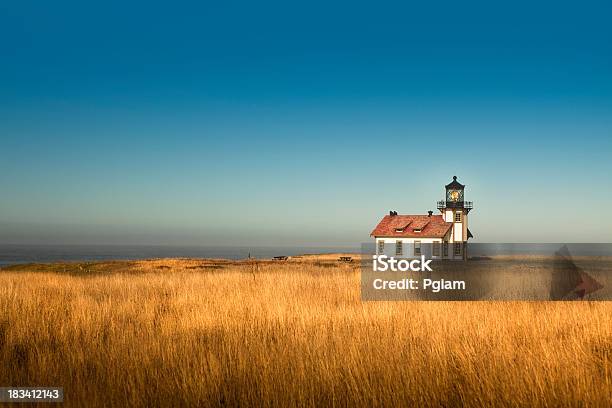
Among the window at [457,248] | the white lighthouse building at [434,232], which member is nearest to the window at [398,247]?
the white lighthouse building at [434,232]

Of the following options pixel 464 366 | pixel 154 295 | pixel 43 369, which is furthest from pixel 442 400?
pixel 154 295

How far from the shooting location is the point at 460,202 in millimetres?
57656

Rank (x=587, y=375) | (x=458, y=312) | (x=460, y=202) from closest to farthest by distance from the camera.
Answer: (x=587, y=375)
(x=458, y=312)
(x=460, y=202)

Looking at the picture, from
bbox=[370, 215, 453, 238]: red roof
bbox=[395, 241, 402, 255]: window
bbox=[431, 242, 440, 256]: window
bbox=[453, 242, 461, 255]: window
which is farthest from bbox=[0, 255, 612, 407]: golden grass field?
bbox=[395, 241, 402, 255]: window

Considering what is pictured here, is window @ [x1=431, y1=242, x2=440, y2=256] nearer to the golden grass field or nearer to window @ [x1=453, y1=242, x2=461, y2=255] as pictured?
window @ [x1=453, y1=242, x2=461, y2=255]

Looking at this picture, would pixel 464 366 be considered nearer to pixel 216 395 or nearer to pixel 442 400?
pixel 442 400

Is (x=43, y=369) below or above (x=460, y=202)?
below

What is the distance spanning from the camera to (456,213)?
190 feet

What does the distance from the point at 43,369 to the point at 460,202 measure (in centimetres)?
5525

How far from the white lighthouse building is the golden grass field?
149ft

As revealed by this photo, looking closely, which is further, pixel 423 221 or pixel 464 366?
pixel 423 221

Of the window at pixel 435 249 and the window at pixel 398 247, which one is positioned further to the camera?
the window at pixel 398 247

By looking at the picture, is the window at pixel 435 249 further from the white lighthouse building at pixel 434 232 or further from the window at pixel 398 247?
the window at pixel 398 247

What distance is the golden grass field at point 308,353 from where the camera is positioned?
504cm
